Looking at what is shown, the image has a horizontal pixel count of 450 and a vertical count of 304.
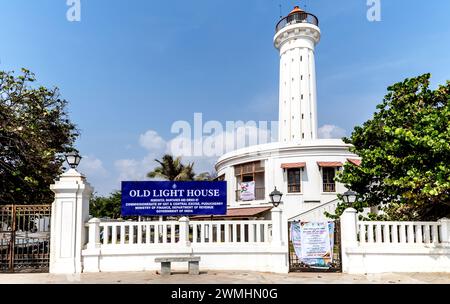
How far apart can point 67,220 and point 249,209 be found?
13920mm

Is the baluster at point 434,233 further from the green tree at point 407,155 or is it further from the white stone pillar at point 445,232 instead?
the green tree at point 407,155

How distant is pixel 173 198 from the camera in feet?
33.4

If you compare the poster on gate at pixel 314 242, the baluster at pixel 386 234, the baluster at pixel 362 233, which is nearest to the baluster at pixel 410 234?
the baluster at pixel 386 234

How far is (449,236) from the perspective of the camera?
974 centimetres

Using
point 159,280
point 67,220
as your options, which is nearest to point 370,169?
point 159,280

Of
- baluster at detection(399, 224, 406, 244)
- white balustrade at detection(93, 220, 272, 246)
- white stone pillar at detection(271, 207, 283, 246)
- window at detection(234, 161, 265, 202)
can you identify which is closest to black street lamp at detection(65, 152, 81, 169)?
white balustrade at detection(93, 220, 272, 246)

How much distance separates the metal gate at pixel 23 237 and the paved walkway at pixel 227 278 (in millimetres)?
433

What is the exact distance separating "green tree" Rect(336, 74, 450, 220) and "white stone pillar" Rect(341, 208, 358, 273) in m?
1.57

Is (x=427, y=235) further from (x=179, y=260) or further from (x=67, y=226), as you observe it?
(x=67, y=226)

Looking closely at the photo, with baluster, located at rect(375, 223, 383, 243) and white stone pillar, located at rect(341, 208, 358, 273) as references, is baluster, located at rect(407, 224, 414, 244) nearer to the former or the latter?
baluster, located at rect(375, 223, 383, 243)

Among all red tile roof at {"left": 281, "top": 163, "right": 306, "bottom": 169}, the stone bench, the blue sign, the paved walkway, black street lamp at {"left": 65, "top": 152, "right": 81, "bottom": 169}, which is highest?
red tile roof at {"left": 281, "top": 163, "right": 306, "bottom": 169}

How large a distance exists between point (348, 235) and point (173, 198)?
4906 millimetres

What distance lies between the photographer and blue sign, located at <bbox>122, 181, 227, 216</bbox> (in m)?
10.1

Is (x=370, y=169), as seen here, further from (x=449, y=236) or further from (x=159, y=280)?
(x=159, y=280)
